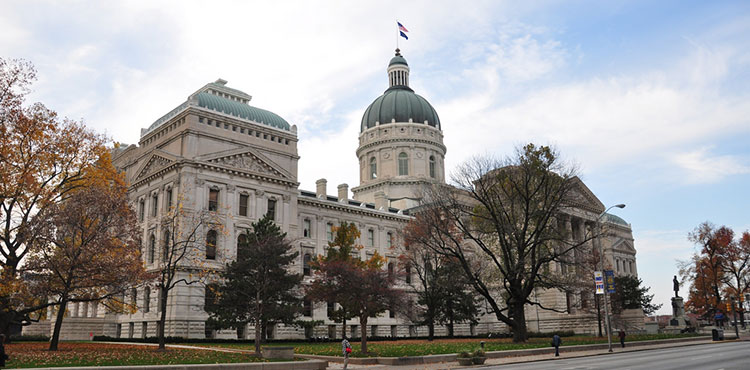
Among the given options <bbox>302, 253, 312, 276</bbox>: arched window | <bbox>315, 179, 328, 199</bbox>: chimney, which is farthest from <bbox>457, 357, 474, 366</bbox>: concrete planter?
<bbox>315, 179, 328, 199</bbox>: chimney

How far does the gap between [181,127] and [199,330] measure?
1857cm

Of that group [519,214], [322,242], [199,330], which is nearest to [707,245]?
[519,214]

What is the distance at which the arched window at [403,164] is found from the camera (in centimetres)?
9181

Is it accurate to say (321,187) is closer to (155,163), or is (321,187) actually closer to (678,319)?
(155,163)

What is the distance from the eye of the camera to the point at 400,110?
94688 millimetres

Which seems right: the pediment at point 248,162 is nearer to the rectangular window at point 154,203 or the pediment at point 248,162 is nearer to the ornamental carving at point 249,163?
the ornamental carving at point 249,163

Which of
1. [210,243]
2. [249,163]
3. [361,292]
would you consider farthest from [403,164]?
[361,292]

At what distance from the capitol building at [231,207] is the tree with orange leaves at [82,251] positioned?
8.24m

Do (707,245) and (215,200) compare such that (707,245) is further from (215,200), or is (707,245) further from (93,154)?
(93,154)

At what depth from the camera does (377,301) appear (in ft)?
107

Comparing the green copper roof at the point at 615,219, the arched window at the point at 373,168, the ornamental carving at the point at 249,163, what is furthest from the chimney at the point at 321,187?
the green copper roof at the point at 615,219

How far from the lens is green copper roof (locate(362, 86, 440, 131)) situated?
9450cm

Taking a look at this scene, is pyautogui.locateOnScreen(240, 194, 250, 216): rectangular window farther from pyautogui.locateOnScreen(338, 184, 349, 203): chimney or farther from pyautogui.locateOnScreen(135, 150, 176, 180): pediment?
pyautogui.locateOnScreen(338, 184, 349, 203): chimney

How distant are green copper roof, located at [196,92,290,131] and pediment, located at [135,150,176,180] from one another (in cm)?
590
